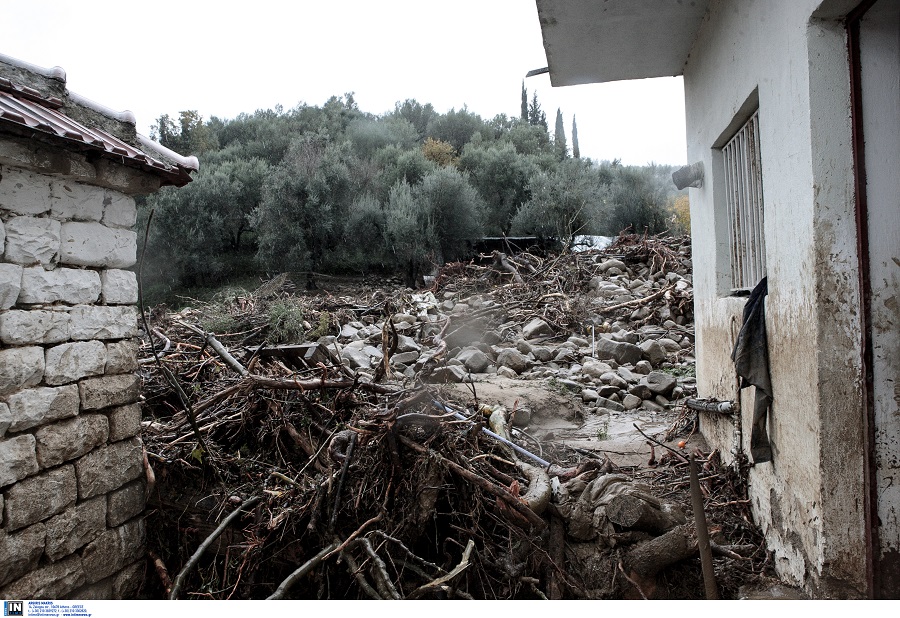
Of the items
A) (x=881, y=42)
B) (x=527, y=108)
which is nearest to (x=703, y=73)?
(x=881, y=42)

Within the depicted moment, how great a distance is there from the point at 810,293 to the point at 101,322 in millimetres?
4048

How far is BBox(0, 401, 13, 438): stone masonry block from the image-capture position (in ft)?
9.72

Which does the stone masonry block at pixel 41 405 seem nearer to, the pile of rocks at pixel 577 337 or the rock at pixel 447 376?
the pile of rocks at pixel 577 337

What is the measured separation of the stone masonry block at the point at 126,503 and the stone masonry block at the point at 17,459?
0.65 m

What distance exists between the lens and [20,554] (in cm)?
306

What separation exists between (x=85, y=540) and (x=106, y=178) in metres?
2.24

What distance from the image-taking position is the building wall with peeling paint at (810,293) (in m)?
2.52

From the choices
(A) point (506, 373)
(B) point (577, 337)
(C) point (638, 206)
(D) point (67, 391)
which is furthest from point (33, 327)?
(C) point (638, 206)

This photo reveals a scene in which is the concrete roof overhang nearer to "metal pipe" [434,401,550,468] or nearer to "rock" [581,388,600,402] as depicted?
"metal pipe" [434,401,550,468]

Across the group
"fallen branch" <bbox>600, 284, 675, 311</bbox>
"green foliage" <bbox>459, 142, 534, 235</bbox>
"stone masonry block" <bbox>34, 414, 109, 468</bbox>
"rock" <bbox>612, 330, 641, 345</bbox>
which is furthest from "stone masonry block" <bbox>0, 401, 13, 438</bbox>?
"green foliage" <bbox>459, 142, 534, 235</bbox>

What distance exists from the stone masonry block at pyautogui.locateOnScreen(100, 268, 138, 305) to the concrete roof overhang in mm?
3621

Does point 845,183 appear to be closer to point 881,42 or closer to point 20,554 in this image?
point 881,42

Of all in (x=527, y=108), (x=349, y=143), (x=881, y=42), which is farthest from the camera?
(x=527, y=108)

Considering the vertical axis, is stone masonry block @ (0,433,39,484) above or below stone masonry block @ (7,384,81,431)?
below
